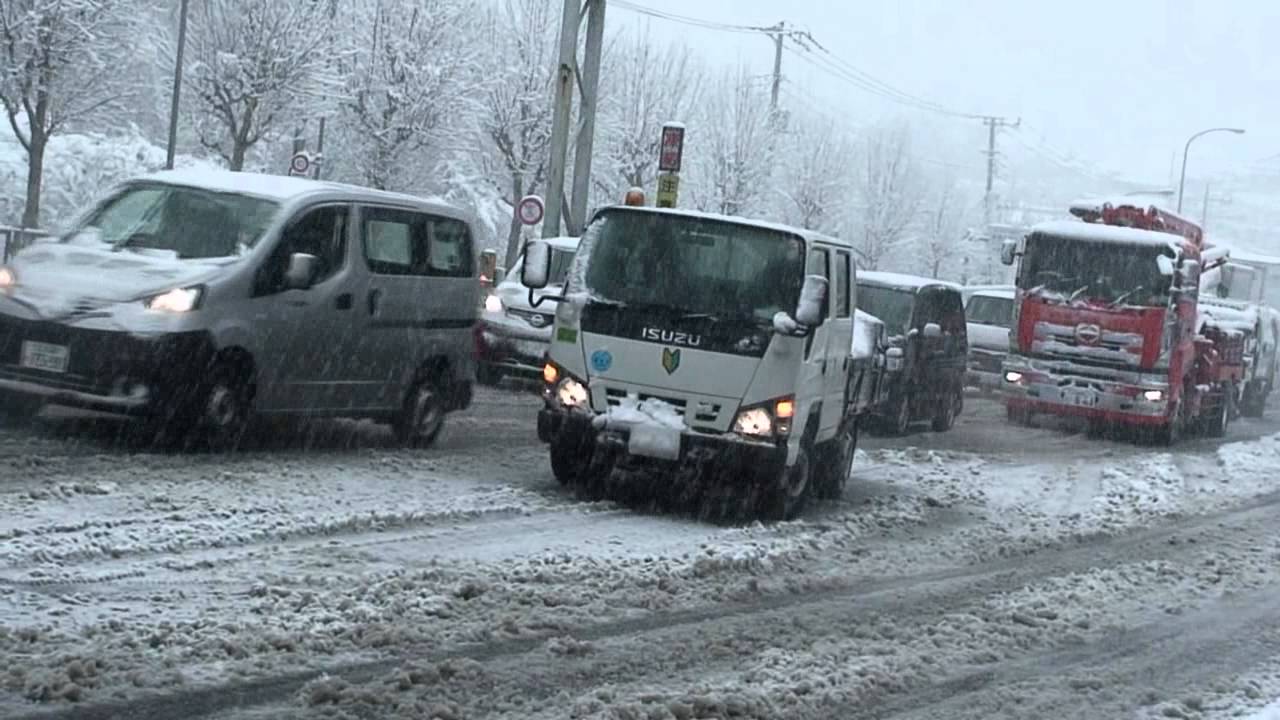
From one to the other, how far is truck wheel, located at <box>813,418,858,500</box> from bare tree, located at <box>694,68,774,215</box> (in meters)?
45.4

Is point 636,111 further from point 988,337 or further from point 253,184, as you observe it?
point 253,184

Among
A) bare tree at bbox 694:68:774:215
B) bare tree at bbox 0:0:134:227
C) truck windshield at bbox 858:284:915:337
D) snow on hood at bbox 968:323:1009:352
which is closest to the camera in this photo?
truck windshield at bbox 858:284:915:337

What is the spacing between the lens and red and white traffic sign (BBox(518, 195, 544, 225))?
26.3m

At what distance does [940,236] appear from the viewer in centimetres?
7969

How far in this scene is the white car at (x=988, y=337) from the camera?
29.9 meters

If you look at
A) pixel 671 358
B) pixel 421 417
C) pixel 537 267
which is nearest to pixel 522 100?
pixel 421 417

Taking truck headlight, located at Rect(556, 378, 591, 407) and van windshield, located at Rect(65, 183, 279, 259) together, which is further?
van windshield, located at Rect(65, 183, 279, 259)

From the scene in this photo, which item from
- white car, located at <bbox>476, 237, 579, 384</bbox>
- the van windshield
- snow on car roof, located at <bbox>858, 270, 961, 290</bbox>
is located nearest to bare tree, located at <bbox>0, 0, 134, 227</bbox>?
white car, located at <bbox>476, 237, 579, 384</bbox>

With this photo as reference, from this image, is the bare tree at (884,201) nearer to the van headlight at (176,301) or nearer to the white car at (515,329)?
the white car at (515,329)

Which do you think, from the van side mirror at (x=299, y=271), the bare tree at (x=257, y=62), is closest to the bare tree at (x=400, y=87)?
the bare tree at (x=257, y=62)

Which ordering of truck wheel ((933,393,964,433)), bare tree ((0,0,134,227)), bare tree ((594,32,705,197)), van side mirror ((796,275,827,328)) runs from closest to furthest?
1. van side mirror ((796,275,827,328))
2. truck wheel ((933,393,964,433))
3. bare tree ((0,0,134,227))
4. bare tree ((594,32,705,197))

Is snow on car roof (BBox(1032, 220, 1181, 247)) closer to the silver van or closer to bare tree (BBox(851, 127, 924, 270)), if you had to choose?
the silver van

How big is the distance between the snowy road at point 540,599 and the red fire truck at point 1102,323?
344 inches

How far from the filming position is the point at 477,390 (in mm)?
20312
